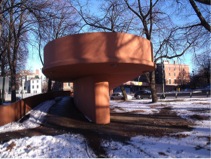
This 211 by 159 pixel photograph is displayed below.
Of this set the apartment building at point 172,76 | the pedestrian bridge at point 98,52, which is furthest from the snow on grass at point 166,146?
the apartment building at point 172,76

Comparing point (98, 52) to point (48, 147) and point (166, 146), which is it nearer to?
point (48, 147)

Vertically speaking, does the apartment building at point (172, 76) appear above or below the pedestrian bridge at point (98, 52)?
above

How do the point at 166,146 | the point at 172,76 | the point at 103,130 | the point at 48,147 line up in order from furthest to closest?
the point at 172,76 < the point at 103,130 < the point at 48,147 < the point at 166,146

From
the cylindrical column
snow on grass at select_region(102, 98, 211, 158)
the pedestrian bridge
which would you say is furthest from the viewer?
the cylindrical column

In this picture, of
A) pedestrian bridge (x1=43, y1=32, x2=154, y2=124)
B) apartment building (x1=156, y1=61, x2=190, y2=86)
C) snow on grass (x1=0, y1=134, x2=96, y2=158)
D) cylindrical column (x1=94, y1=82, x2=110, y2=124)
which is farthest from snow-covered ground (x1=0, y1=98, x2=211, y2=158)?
apartment building (x1=156, y1=61, x2=190, y2=86)

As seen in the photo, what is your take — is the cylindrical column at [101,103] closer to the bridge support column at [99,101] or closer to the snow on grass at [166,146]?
the bridge support column at [99,101]

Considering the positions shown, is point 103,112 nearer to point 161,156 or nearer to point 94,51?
point 94,51

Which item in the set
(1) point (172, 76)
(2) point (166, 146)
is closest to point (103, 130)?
(2) point (166, 146)

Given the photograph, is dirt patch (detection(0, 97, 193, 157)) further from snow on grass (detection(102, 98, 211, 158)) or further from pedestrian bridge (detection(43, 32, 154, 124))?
pedestrian bridge (detection(43, 32, 154, 124))

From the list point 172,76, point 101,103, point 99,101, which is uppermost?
point 172,76

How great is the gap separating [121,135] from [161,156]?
9.35 ft

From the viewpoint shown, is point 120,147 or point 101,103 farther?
point 101,103

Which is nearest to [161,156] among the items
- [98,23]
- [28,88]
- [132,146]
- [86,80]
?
[132,146]

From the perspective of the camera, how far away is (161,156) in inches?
254
